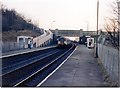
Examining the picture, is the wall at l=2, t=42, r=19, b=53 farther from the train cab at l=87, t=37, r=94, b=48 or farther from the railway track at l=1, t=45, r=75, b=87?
the railway track at l=1, t=45, r=75, b=87

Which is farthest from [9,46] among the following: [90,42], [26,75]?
[26,75]

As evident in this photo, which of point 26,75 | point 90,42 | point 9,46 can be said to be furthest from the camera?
point 90,42

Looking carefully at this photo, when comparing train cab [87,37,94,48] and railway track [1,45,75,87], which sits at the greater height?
railway track [1,45,75,87]

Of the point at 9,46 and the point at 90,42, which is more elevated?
the point at 9,46

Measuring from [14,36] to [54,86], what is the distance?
292 ft

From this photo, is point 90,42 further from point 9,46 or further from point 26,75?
point 26,75

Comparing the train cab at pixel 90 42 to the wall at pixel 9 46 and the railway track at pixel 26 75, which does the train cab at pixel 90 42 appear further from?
the railway track at pixel 26 75

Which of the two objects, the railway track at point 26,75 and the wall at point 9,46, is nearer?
the railway track at point 26,75

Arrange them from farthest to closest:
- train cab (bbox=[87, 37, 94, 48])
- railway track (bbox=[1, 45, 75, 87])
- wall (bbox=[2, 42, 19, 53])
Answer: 1. train cab (bbox=[87, 37, 94, 48])
2. wall (bbox=[2, 42, 19, 53])
3. railway track (bbox=[1, 45, 75, 87])

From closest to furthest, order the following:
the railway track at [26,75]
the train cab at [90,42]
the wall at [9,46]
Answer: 1. the railway track at [26,75]
2. the wall at [9,46]
3. the train cab at [90,42]

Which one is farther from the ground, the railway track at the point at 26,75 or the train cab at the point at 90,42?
the railway track at the point at 26,75

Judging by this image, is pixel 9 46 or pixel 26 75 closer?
pixel 26 75

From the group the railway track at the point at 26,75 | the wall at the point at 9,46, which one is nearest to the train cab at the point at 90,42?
the wall at the point at 9,46

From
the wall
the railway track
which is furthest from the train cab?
the railway track
